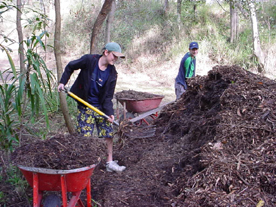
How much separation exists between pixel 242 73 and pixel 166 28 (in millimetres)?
12007

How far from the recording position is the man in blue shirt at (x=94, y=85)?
361 cm

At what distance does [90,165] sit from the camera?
2.34 meters

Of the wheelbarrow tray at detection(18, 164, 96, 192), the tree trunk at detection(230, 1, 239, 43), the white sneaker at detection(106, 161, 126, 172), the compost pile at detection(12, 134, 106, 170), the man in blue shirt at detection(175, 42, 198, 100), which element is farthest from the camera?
the tree trunk at detection(230, 1, 239, 43)

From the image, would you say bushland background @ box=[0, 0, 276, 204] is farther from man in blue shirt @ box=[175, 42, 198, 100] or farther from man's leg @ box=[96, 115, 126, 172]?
man's leg @ box=[96, 115, 126, 172]

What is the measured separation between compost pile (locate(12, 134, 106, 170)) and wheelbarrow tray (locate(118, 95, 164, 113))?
3.31m

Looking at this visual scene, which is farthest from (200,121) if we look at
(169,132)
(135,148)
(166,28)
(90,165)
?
(166,28)

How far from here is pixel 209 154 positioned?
3.20 metres

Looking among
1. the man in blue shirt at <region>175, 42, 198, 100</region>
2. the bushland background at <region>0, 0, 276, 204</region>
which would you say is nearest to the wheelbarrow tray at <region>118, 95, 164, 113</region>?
the man in blue shirt at <region>175, 42, 198, 100</region>

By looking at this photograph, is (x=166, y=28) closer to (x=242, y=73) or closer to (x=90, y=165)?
(x=242, y=73)

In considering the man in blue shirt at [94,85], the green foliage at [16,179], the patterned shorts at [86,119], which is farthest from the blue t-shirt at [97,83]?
the green foliage at [16,179]

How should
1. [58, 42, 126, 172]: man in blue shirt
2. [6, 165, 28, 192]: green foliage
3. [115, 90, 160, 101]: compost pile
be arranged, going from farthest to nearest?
[115, 90, 160, 101]: compost pile → [58, 42, 126, 172]: man in blue shirt → [6, 165, 28, 192]: green foliage

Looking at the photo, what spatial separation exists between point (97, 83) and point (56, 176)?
65.2 inches

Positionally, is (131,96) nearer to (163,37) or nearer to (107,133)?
(107,133)

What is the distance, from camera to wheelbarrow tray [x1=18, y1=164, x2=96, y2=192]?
219cm
